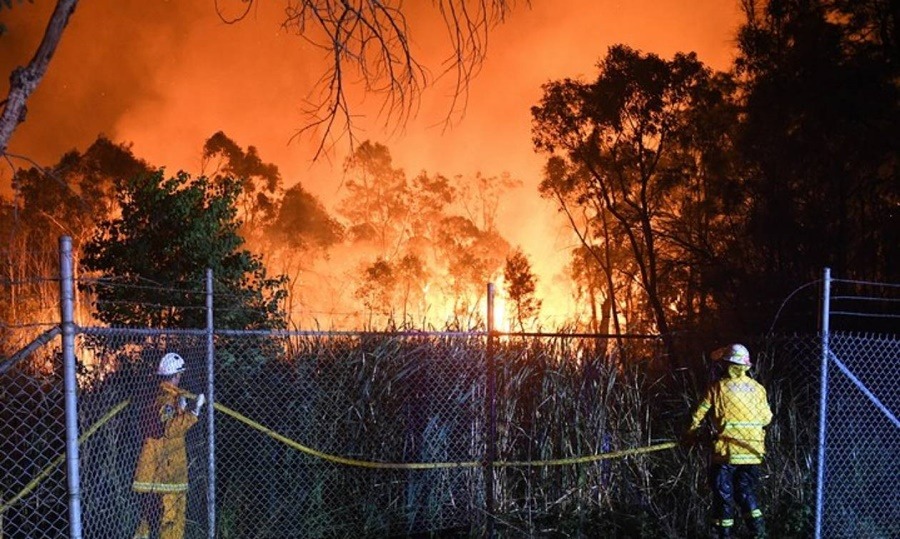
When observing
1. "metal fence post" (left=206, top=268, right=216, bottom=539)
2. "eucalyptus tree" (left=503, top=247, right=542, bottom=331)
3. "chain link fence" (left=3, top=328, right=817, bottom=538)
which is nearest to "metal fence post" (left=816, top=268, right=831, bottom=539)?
"chain link fence" (left=3, top=328, right=817, bottom=538)

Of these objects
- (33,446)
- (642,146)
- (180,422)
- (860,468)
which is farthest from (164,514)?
(642,146)

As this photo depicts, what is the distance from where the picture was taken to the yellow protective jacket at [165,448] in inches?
226

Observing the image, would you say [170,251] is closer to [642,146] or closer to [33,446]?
[33,446]

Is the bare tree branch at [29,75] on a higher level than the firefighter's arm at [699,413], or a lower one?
higher

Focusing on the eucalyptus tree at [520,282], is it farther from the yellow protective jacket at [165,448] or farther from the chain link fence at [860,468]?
the yellow protective jacket at [165,448]

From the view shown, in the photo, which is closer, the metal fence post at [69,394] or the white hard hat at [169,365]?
the metal fence post at [69,394]

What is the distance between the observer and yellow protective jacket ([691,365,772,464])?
6379 mm

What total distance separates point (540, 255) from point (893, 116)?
35.4 metres

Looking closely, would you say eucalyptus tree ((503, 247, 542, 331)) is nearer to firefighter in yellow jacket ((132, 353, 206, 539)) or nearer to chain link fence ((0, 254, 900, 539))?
chain link fence ((0, 254, 900, 539))

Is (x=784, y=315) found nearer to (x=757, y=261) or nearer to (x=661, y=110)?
(x=757, y=261)

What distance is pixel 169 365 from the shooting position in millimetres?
6023

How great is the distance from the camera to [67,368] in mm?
4039

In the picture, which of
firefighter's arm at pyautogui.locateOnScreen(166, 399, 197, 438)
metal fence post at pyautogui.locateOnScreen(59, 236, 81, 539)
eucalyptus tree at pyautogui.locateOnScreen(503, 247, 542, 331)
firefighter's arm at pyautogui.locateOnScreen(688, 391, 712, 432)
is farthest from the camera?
eucalyptus tree at pyautogui.locateOnScreen(503, 247, 542, 331)

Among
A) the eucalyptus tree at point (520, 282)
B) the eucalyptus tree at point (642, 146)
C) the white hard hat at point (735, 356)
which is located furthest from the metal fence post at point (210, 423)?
the eucalyptus tree at point (520, 282)
